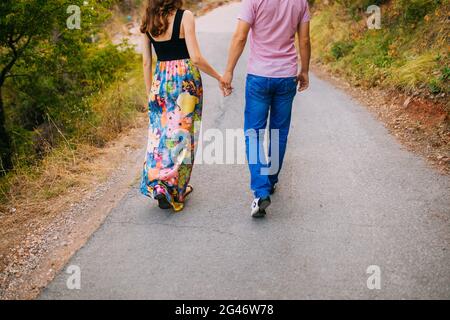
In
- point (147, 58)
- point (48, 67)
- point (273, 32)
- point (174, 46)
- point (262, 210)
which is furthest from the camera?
point (48, 67)

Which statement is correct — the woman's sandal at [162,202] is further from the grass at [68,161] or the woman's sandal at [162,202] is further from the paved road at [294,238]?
the grass at [68,161]

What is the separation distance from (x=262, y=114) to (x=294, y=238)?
3.92 feet

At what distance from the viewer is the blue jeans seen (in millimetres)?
3908

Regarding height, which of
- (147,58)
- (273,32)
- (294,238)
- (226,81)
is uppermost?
(273,32)

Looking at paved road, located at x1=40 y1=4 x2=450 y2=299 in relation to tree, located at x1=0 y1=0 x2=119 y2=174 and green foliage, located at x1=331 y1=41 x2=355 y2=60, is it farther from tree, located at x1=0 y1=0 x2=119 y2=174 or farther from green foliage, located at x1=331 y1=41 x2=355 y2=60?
green foliage, located at x1=331 y1=41 x2=355 y2=60

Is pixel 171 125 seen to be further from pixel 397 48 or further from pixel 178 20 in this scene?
pixel 397 48

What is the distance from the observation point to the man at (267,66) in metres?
3.65

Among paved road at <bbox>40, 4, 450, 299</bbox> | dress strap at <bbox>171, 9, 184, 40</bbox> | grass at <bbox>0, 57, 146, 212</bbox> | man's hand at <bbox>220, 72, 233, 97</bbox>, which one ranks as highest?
dress strap at <bbox>171, 9, 184, 40</bbox>

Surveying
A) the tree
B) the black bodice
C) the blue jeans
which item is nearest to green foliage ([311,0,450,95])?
the blue jeans

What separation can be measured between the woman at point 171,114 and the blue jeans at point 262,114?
15.9 inches

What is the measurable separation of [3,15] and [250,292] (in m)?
8.64

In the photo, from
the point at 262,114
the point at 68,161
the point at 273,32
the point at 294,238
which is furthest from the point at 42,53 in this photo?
the point at 294,238

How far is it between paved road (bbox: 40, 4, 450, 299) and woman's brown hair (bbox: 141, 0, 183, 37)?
6.03ft

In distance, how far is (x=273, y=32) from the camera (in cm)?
372
